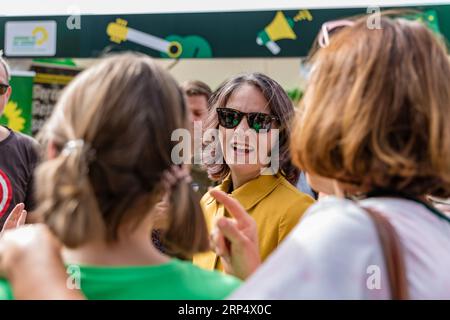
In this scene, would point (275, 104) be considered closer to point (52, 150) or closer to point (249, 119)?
point (249, 119)

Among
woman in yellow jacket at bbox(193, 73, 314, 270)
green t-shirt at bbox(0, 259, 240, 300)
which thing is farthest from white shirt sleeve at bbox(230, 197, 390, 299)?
woman in yellow jacket at bbox(193, 73, 314, 270)

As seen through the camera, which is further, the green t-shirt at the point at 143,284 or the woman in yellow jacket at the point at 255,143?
the woman in yellow jacket at the point at 255,143

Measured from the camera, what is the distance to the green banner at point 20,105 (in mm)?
5488

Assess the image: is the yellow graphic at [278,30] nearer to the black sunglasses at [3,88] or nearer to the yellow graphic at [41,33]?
the yellow graphic at [41,33]

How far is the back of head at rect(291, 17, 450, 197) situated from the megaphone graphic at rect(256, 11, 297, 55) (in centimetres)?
423

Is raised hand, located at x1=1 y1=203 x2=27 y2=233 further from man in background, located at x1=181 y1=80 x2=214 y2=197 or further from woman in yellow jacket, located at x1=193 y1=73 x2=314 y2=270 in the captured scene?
man in background, located at x1=181 y1=80 x2=214 y2=197

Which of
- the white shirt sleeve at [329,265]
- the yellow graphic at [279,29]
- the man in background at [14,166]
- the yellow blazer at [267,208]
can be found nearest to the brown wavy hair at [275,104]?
the yellow blazer at [267,208]

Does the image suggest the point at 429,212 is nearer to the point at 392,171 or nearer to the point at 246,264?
the point at 392,171

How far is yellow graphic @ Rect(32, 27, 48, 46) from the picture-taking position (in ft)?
17.9

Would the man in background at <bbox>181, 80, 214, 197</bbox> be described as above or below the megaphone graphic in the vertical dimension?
below

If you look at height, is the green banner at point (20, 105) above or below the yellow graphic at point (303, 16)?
below

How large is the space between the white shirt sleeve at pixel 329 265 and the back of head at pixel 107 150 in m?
0.27
